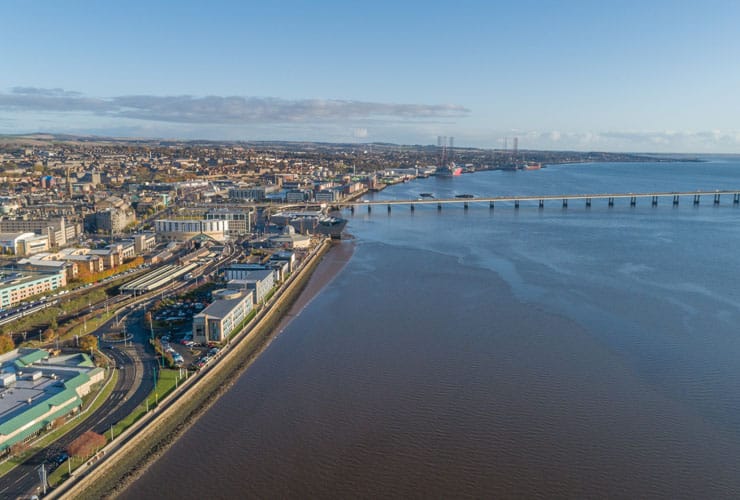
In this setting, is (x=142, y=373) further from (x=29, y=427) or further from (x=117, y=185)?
(x=117, y=185)

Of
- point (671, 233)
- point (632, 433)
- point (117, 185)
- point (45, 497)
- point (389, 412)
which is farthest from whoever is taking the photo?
point (117, 185)

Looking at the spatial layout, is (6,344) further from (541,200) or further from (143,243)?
(541,200)

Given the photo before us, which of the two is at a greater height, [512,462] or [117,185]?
[117,185]

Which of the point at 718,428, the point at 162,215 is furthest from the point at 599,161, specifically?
the point at 718,428

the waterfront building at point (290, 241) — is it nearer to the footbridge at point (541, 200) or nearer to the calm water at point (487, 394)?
the calm water at point (487, 394)

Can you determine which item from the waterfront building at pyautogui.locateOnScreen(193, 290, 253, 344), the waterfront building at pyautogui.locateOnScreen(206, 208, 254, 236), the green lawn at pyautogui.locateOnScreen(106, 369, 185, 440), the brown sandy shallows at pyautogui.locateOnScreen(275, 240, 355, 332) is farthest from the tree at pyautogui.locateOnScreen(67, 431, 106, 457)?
the waterfront building at pyautogui.locateOnScreen(206, 208, 254, 236)
